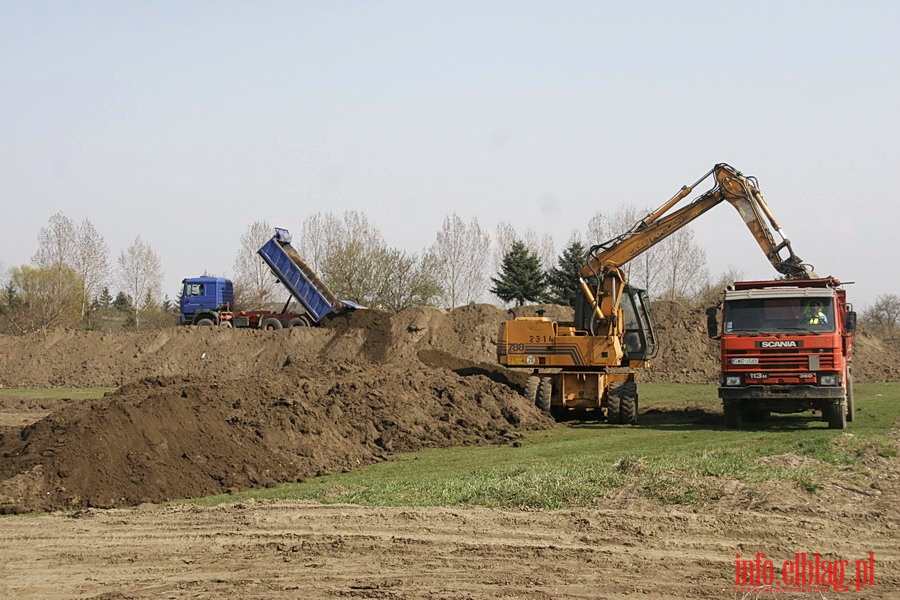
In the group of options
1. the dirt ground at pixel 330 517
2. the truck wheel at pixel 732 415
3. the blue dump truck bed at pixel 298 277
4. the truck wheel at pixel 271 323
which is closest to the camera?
the dirt ground at pixel 330 517

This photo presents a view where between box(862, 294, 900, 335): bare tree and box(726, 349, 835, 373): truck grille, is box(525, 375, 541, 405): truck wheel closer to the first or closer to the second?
box(726, 349, 835, 373): truck grille

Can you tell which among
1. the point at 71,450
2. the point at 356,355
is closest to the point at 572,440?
the point at 71,450

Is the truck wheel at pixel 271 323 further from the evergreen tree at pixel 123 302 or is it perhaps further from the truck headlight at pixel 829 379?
the truck headlight at pixel 829 379

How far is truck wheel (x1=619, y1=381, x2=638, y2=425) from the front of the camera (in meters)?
20.6

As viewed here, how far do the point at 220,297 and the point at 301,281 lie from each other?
774 cm


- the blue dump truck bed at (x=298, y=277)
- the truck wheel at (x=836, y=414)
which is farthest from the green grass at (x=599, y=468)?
the blue dump truck bed at (x=298, y=277)

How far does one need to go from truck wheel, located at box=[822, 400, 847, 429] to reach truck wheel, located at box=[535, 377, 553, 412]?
6166 millimetres

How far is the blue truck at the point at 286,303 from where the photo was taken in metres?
41.0

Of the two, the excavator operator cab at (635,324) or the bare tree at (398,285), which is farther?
the bare tree at (398,285)

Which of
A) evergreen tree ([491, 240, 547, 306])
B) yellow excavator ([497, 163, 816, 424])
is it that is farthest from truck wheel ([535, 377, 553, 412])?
evergreen tree ([491, 240, 547, 306])

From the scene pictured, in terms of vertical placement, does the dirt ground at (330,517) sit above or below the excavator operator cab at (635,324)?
below

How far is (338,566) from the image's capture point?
796 cm

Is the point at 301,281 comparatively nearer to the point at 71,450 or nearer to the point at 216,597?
the point at 71,450

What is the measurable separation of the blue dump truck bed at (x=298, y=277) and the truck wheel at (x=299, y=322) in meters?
0.90
